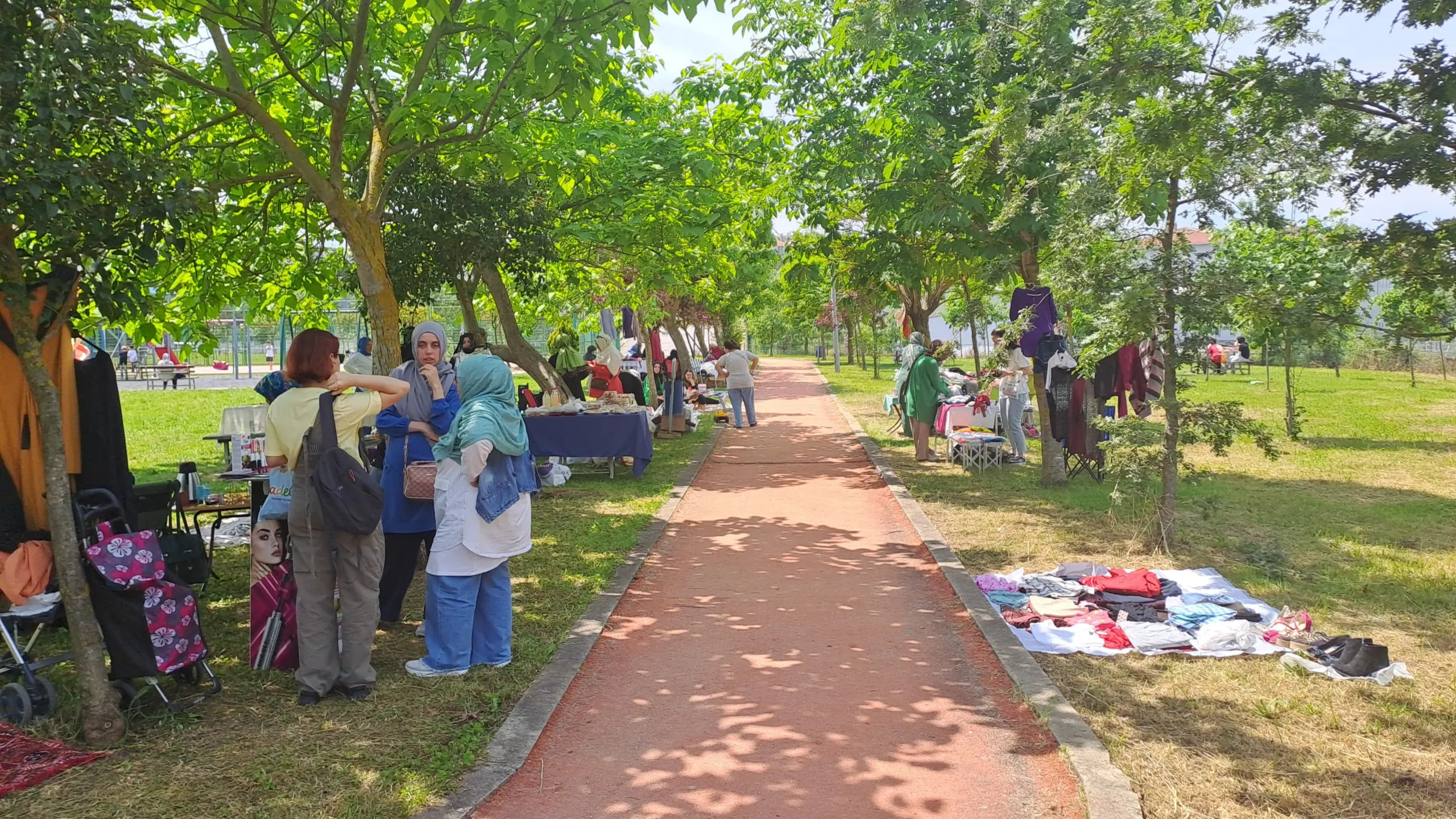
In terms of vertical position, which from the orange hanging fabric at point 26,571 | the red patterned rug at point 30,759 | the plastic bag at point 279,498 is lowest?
the red patterned rug at point 30,759

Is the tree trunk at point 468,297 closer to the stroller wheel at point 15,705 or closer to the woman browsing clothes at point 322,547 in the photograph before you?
the woman browsing clothes at point 322,547

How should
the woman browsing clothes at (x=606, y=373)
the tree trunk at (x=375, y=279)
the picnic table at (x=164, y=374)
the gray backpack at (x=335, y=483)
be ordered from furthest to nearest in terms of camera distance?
the picnic table at (x=164, y=374) < the woman browsing clothes at (x=606, y=373) < the tree trunk at (x=375, y=279) < the gray backpack at (x=335, y=483)

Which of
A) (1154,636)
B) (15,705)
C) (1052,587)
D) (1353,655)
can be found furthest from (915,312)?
(15,705)

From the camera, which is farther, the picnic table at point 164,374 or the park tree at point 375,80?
the picnic table at point 164,374

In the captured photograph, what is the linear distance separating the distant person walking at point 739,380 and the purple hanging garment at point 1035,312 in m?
7.43

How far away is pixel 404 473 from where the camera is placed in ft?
20.0

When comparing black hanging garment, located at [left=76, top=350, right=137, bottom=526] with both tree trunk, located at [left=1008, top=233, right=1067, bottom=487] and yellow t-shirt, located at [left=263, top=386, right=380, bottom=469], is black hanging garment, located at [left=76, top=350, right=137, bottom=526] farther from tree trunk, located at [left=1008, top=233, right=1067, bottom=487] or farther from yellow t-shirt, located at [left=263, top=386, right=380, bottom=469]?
tree trunk, located at [left=1008, top=233, right=1067, bottom=487]

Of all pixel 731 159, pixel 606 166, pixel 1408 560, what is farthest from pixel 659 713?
pixel 731 159

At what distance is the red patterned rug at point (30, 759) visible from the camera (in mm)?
3986

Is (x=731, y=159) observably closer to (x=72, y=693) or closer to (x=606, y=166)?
(x=606, y=166)

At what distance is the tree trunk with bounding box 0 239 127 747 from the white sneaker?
1390mm

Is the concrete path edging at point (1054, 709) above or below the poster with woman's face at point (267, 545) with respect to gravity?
below

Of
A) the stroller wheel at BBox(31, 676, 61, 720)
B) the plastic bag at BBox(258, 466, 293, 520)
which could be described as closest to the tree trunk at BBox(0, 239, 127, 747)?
the stroller wheel at BBox(31, 676, 61, 720)

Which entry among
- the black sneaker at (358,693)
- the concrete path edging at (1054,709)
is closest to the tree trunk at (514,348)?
the concrete path edging at (1054,709)
